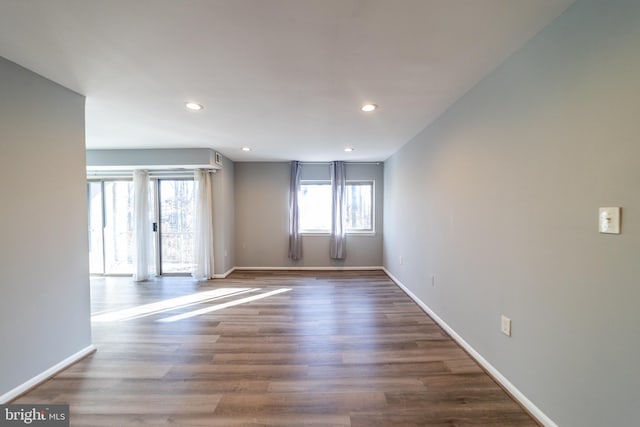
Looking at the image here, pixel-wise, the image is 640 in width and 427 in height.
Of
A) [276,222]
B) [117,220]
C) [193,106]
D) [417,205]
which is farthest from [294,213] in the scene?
[117,220]

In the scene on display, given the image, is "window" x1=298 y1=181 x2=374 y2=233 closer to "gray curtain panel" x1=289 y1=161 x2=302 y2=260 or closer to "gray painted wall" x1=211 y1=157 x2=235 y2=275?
"gray curtain panel" x1=289 y1=161 x2=302 y2=260

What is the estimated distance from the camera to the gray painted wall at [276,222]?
5.42 meters

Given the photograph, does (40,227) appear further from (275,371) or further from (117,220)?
(117,220)

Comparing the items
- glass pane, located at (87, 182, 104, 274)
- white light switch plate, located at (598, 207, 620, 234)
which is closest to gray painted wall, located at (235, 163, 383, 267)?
glass pane, located at (87, 182, 104, 274)

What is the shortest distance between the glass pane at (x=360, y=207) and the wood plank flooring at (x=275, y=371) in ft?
7.69

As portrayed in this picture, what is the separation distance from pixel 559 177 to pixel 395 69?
1.25m

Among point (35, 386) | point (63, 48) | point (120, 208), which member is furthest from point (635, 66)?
point (120, 208)

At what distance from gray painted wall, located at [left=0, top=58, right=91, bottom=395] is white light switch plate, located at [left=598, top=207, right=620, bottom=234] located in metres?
3.54

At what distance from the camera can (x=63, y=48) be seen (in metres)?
1.60

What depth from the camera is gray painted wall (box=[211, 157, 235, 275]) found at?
4727 mm

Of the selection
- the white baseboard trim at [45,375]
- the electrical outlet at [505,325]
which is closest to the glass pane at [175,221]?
the white baseboard trim at [45,375]

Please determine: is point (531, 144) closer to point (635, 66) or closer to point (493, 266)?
point (635, 66)

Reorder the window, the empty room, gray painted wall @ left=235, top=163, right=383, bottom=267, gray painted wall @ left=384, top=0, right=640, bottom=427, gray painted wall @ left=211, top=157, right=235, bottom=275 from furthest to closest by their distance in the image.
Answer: the window → gray painted wall @ left=235, top=163, right=383, bottom=267 → gray painted wall @ left=211, top=157, right=235, bottom=275 → the empty room → gray painted wall @ left=384, top=0, right=640, bottom=427

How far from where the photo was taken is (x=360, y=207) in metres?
5.57
